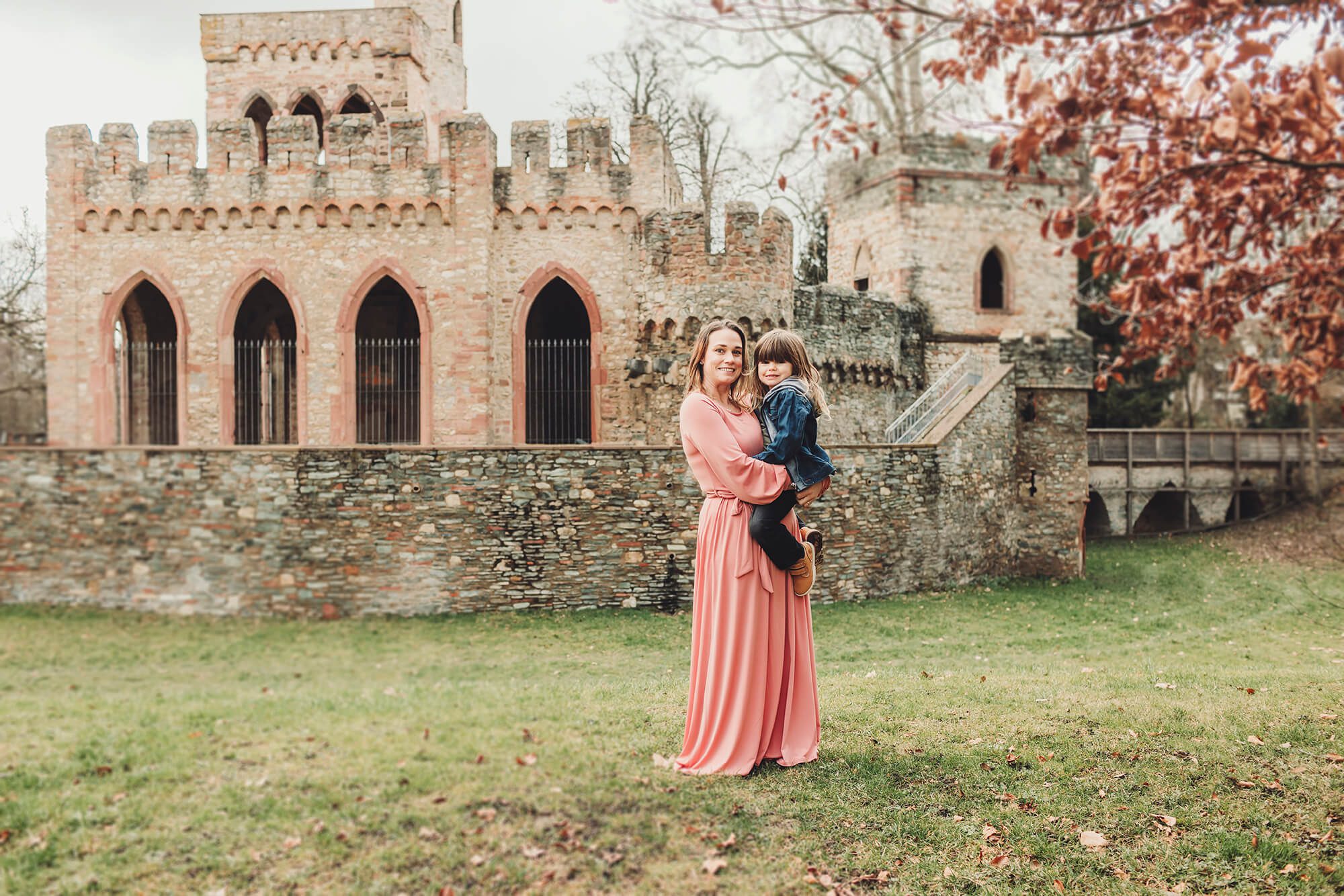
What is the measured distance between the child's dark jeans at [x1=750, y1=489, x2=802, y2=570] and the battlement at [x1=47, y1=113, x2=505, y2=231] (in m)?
12.9

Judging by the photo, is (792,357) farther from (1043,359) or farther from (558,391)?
(1043,359)

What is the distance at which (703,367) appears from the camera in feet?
17.5

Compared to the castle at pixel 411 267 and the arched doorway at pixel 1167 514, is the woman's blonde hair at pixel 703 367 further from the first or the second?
the arched doorway at pixel 1167 514

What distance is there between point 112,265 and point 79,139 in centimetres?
224

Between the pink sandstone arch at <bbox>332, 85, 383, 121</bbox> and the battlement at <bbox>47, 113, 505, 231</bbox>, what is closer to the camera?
the battlement at <bbox>47, 113, 505, 231</bbox>

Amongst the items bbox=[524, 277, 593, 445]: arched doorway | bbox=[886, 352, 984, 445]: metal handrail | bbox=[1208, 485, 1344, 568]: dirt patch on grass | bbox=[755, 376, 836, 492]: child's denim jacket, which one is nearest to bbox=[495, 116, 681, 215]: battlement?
bbox=[524, 277, 593, 445]: arched doorway

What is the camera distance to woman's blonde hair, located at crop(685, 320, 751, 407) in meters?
5.28

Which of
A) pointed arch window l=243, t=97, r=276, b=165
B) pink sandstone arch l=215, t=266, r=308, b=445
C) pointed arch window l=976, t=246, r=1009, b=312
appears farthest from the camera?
pointed arch window l=976, t=246, r=1009, b=312

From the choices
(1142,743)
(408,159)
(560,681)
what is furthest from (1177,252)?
(408,159)

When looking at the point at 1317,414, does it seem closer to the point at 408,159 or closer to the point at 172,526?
the point at 408,159

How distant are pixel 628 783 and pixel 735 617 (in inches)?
41.3

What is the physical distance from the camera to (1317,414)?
1123 inches

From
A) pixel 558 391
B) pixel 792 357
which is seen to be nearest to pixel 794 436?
pixel 792 357

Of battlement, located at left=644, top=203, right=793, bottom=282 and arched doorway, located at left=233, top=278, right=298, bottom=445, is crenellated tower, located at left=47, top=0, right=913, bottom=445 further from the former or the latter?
arched doorway, located at left=233, top=278, right=298, bottom=445
